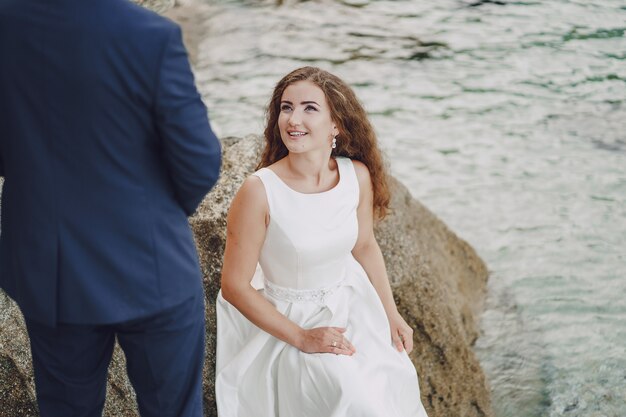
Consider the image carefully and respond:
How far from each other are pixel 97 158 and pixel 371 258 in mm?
1415

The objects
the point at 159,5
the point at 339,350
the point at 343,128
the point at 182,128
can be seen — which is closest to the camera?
the point at 182,128

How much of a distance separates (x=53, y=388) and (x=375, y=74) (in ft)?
22.0

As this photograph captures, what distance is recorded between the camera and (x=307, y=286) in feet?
9.72

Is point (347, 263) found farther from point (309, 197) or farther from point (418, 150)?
point (418, 150)

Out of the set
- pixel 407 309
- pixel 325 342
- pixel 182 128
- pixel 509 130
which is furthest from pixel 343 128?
pixel 509 130

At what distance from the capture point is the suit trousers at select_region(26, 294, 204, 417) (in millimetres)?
2178

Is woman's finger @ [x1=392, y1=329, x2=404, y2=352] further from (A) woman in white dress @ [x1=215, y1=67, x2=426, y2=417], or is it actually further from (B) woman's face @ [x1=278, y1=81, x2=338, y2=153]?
(B) woman's face @ [x1=278, y1=81, x2=338, y2=153]

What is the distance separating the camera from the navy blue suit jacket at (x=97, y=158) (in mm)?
1894

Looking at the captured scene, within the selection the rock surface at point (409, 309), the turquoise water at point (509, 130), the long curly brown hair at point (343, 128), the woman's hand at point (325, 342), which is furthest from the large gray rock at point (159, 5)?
the woman's hand at point (325, 342)

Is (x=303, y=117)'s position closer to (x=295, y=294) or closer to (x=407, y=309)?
(x=295, y=294)

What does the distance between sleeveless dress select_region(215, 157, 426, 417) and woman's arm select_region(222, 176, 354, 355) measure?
0.11ft

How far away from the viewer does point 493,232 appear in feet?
21.1

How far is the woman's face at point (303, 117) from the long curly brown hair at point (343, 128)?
0.10 feet

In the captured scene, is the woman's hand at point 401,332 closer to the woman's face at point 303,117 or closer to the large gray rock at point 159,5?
the woman's face at point 303,117
